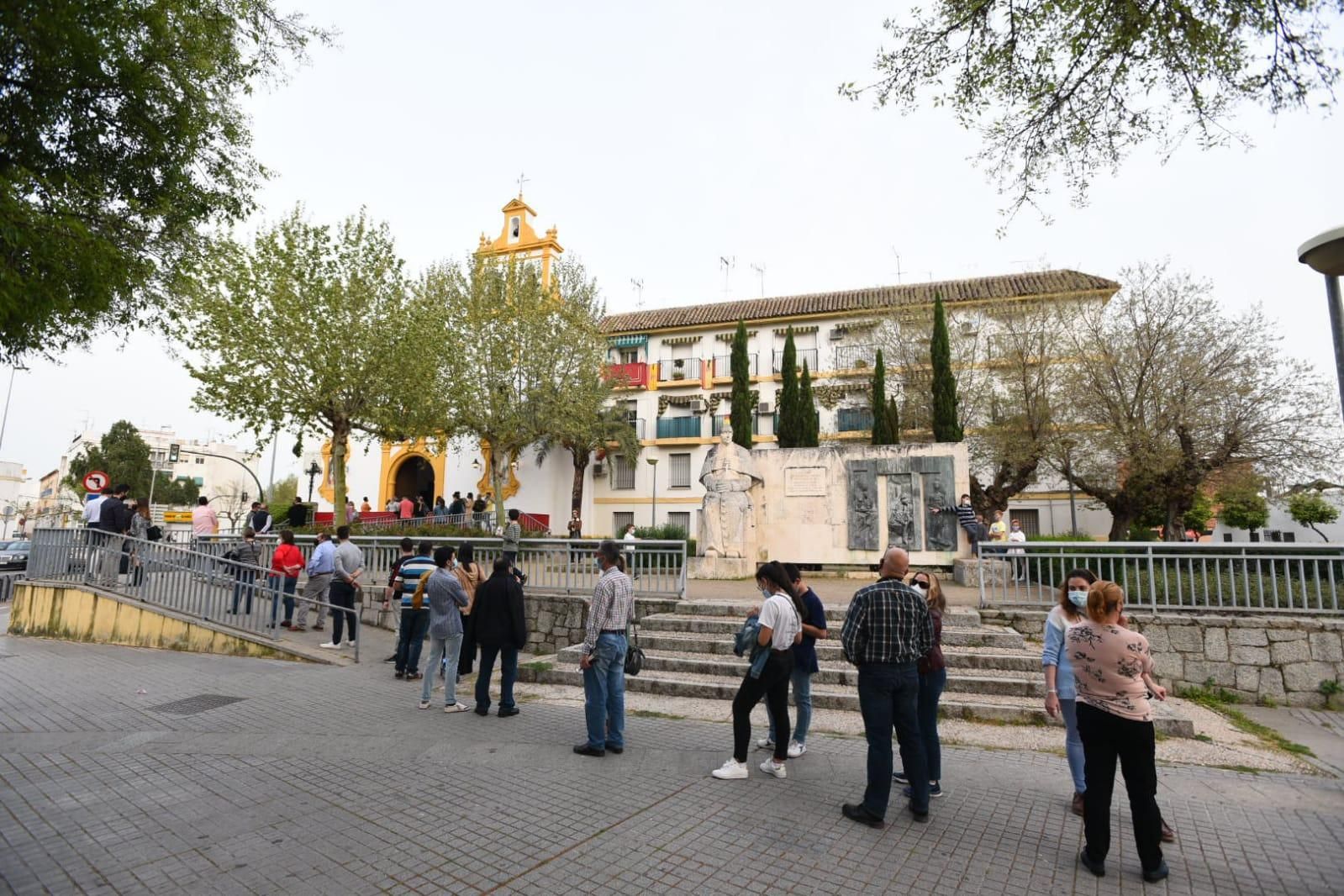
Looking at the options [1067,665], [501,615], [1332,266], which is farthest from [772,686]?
[1332,266]

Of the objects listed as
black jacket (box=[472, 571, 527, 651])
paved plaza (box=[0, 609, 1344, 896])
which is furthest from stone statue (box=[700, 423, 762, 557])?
black jacket (box=[472, 571, 527, 651])

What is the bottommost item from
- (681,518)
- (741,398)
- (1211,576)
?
(1211,576)

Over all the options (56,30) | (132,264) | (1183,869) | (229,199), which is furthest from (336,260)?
(1183,869)

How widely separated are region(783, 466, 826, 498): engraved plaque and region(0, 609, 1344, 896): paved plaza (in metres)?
8.90

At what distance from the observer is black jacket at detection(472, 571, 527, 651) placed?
6.95 meters

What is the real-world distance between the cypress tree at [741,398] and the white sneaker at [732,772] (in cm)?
2010

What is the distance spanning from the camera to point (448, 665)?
7.42 m

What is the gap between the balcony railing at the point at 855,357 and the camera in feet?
Result: 95.6

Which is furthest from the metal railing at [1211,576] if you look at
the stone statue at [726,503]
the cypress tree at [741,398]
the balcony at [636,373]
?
the balcony at [636,373]

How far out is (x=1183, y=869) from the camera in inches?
156

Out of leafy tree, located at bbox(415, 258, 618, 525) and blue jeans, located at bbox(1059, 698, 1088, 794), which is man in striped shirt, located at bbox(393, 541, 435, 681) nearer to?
blue jeans, located at bbox(1059, 698, 1088, 794)

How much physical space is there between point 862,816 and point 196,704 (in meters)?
7.06

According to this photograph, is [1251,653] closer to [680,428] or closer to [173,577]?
[173,577]

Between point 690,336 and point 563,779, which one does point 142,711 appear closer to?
point 563,779
